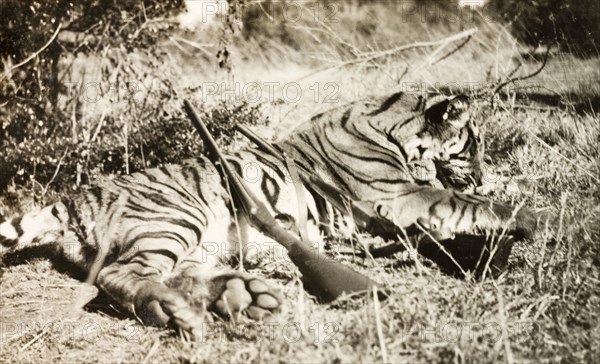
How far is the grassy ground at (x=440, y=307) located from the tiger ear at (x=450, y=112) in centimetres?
22

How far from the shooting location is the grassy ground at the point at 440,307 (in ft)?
4.50

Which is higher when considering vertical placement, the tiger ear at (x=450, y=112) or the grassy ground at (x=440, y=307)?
the tiger ear at (x=450, y=112)

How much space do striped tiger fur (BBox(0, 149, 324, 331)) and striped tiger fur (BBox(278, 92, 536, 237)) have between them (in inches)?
11.0

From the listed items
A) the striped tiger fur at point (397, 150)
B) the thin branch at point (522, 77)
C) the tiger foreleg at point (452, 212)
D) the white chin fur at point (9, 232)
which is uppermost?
the thin branch at point (522, 77)

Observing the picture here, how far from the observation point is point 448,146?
2.36 metres

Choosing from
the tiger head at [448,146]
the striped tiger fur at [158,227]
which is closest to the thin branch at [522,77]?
the tiger head at [448,146]

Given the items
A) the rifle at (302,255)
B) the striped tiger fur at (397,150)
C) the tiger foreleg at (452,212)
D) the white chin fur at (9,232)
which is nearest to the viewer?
the rifle at (302,255)

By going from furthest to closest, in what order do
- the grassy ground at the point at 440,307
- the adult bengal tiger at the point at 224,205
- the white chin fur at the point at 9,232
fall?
the white chin fur at the point at 9,232, the adult bengal tiger at the point at 224,205, the grassy ground at the point at 440,307

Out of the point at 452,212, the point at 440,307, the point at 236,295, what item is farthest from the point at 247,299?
the point at 452,212

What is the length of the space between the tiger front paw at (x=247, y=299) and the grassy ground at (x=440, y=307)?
0.13ft

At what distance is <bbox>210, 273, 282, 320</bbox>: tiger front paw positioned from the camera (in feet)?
5.04

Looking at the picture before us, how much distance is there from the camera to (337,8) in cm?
340

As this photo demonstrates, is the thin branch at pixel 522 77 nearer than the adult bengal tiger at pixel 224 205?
No

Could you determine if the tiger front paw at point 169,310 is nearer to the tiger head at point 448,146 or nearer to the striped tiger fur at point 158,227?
the striped tiger fur at point 158,227
